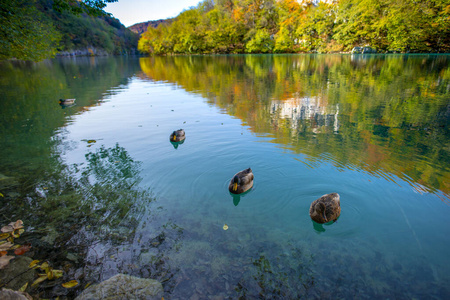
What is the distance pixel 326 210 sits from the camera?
564 cm

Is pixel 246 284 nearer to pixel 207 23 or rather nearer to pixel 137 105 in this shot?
pixel 137 105

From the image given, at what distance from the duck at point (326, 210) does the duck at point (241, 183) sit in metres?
1.95

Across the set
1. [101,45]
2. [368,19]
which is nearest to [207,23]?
[368,19]

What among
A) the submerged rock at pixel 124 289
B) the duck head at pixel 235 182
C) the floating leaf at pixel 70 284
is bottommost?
the submerged rock at pixel 124 289

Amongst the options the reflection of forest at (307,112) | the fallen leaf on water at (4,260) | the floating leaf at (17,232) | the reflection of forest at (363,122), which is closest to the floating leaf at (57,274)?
the fallen leaf on water at (4,260)

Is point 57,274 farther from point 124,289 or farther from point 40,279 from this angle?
point 124,289

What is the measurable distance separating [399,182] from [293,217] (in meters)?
3.99

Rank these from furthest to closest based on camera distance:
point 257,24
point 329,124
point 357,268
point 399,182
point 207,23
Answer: point 207,23 < point 257,24 < point 329,124 < point 399,182 < point 357,268

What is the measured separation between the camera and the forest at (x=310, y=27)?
6844 centimetres

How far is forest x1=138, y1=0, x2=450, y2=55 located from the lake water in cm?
7759

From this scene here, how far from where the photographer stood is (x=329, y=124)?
12.7 metres

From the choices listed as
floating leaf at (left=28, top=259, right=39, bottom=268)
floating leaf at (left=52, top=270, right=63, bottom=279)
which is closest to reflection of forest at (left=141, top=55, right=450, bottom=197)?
floating leaf at (left=52, top=270, right=63, bottom=279)

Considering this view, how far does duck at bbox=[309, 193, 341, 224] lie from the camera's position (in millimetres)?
5562

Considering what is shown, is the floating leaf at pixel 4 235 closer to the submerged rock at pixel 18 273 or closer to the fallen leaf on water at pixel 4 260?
the fallen leaf on water at pixel 4 260
